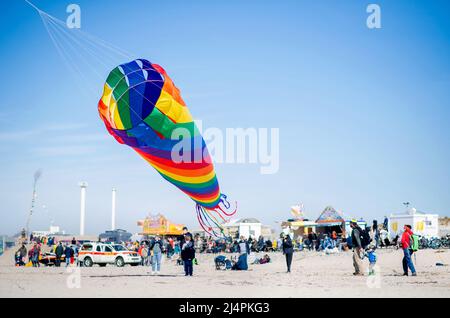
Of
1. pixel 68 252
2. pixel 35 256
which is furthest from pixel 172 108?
pixel 35 256

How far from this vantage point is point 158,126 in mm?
22625

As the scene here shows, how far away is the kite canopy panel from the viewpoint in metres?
20.6

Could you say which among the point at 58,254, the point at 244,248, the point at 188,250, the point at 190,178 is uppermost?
the point at 190,178

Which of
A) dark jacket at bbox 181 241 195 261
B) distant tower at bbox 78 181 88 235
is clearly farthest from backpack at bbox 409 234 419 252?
distant tower at bbox 78 181 88 235

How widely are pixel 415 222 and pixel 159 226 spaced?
23.9 meters

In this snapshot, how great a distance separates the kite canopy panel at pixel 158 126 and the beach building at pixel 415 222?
14.2 m

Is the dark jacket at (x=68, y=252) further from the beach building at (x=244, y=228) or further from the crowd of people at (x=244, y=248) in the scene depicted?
the beach building at (x=244, y=228)

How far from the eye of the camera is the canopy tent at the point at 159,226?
5078 cm

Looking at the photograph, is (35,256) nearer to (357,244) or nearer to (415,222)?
(357,244)

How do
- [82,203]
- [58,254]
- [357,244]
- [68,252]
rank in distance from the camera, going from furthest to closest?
[82,203] → [58,254] → [68,252] → [357,244]

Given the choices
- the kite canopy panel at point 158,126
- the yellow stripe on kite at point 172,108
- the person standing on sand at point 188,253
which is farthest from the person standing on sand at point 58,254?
the person standing on sand at point 188,253
